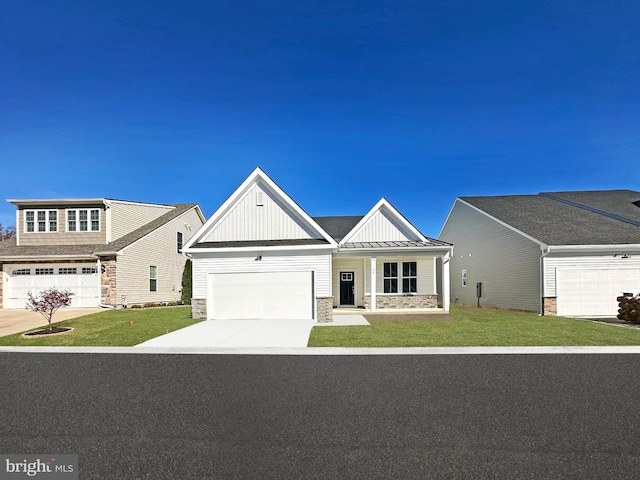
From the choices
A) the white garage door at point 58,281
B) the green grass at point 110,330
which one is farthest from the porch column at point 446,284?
the white garage door at point 58,281

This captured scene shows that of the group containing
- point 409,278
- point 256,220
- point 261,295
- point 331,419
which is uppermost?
point 256,220

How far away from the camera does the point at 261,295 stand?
16.1m

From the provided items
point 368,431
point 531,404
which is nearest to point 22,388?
point 368,431

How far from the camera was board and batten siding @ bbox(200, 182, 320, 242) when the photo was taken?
1692 cm

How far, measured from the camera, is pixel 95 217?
22312 mm

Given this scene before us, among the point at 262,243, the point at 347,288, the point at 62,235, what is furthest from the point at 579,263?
the point at 62,235

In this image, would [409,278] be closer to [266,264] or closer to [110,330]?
[266,264]

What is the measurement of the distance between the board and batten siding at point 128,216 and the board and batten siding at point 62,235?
23.5 inches

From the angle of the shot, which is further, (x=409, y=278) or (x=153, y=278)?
(x=153, y=278)

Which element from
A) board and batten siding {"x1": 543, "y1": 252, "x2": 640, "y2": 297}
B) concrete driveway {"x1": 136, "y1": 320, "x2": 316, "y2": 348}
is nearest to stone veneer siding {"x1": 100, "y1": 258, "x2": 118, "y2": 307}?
concrete driveway {"x1": 136, "y1": 320, "x2": 316, "y2": 348}

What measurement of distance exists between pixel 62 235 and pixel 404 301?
2138 centimetres

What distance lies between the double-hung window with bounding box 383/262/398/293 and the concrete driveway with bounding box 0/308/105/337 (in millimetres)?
15963

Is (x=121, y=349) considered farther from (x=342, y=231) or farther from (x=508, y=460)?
(x=342, y=231)

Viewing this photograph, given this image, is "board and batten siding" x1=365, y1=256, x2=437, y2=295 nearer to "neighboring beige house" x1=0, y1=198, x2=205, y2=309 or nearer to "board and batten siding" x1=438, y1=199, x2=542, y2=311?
"board and batten siding" x1=438, y1=199, x2=542, y2=311
